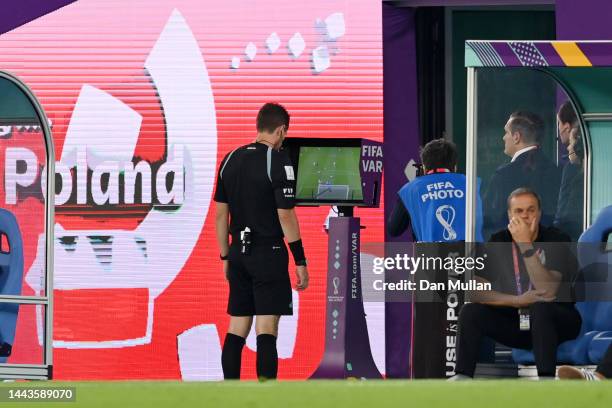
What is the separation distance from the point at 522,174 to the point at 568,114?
44 cm

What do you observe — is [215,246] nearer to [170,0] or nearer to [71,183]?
[71,183]

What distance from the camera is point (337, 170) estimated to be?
800 centimetres

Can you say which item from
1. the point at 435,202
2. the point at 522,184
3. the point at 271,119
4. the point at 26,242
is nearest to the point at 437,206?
the point at 435,202

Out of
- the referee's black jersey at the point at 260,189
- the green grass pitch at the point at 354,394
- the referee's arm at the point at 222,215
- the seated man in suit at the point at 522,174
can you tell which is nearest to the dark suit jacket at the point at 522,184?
the seated man in suit at the point at 522,174

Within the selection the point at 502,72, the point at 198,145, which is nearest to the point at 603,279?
the point at 502,72

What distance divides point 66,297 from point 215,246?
1.03m

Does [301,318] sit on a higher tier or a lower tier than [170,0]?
lower

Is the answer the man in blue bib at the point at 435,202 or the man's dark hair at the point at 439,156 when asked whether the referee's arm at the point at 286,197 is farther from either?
the man's dark hair at the point at 439,156

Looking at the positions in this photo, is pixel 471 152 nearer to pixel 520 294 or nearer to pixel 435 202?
pixel 520 294

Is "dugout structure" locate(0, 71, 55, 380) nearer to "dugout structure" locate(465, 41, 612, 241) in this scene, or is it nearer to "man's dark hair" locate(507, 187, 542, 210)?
"dugout structure" locate(465, 41, 612, 241)

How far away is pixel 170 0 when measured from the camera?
9.56 metres

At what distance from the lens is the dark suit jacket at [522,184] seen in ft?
23.5

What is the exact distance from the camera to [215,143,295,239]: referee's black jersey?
739 centimetres

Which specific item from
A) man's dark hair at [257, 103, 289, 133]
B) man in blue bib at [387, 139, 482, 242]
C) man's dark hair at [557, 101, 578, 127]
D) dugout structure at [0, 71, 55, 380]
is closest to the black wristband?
man's dark hair at [257, 103, 289, 133]
